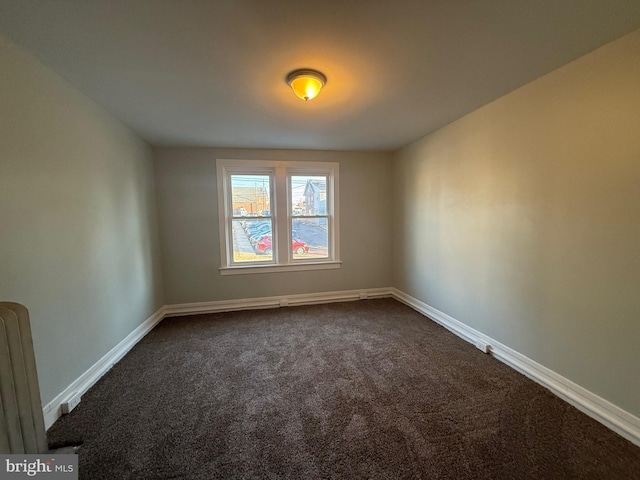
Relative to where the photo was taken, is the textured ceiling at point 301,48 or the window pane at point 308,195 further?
the window pane at point 308,195

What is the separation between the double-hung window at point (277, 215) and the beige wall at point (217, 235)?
11 centimetres

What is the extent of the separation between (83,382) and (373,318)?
2.88 meters

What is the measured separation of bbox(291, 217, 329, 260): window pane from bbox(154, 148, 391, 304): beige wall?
0.27 metres

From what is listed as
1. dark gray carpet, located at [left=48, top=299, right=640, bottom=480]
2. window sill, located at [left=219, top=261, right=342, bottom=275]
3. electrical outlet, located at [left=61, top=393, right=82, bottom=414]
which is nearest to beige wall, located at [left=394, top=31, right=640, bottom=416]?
dark gray carpet, located at [left=48, top=299, right=640, bottom=480]

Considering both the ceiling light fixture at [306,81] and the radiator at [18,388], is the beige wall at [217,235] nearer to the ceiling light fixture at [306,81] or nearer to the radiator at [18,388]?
the ceiling light fixture at [306,81]

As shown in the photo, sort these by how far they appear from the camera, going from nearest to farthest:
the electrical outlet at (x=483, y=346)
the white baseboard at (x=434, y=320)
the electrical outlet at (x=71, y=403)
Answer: the white baseboard at (x=434, y=320), the electrical outlet at (x=71, y=403), the electrical outlet at (x=483, y=346)

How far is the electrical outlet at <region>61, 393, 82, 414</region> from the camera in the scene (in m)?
1.80

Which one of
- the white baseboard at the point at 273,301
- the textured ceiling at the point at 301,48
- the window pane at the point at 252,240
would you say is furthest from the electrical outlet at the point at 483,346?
the window pane at the point at 252,240

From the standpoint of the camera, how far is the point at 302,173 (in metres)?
4.06

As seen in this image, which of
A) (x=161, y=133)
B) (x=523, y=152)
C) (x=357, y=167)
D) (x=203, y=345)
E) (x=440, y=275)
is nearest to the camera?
(x=523, y=152)

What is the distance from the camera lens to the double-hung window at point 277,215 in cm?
386

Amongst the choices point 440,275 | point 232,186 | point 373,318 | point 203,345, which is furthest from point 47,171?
point 440,275

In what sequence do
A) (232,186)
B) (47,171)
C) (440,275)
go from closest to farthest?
(47,171)
(440,275)
(232,186)

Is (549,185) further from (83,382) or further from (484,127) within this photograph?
(83,382)
